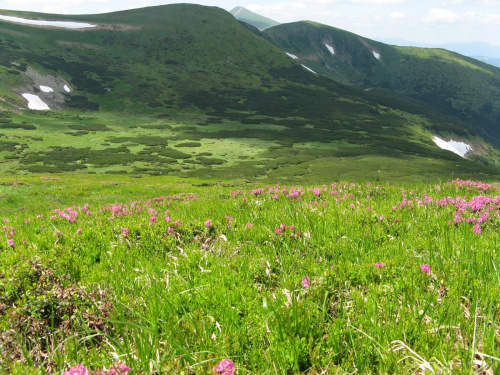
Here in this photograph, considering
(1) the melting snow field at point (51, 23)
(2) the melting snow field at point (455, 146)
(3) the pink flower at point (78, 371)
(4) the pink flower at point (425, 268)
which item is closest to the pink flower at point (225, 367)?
(3) the pink flower at point (78, 371)

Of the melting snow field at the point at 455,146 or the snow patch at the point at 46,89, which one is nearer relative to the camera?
the snow patch at the point at 46,89

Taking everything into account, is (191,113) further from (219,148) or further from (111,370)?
(111,370)

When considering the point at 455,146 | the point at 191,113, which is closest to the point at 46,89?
the point at 191,113

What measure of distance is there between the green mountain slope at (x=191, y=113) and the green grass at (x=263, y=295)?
172 feet

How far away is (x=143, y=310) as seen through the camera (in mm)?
3453

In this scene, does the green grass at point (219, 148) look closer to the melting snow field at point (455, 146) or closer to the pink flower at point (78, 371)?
the melting snow field at point (455, 146)

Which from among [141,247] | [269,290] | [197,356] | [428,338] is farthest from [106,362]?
[141,247]

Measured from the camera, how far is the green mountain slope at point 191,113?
67125 millimetres

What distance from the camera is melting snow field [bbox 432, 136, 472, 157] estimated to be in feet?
435

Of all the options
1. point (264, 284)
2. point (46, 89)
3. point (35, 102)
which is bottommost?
point (264, 284)

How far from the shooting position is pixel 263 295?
142 inches

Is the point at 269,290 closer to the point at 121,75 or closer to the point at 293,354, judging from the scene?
the point at 293,354

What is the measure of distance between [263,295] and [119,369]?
167 cm

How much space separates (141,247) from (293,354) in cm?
388
